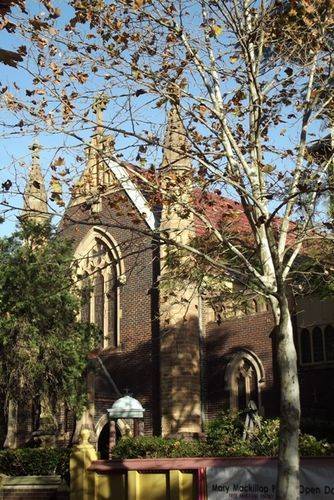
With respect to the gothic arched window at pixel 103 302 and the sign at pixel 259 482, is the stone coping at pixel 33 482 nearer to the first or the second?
the sign at pixel 259 482

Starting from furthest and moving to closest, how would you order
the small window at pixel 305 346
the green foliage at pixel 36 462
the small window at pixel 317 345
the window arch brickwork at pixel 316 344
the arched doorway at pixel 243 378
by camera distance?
the arched doorway at pixel 243 378
the small window at pixel 305 346
the small window at pixel 317 345
the window arch brickwork at pixel 316 344
the green foliage at pixel 36 462

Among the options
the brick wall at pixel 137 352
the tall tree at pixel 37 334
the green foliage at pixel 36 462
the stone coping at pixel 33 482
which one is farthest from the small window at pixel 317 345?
the stone coping at pixel 33 482

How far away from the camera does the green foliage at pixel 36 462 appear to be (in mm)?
16875

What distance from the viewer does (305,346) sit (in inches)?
779

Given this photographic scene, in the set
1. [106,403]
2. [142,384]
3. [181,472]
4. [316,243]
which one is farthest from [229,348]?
[181,472]

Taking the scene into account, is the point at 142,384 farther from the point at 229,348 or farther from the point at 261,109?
the point at 261,109

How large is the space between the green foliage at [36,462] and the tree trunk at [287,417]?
9.46 m

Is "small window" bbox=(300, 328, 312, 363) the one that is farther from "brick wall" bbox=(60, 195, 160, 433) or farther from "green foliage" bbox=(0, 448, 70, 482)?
"green foliage" bbox=(0, 448, 70, 482)

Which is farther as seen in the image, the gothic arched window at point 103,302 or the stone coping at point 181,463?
the gothic arched window at point 103,302

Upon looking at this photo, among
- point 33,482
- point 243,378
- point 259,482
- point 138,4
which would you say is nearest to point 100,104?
point 138,4

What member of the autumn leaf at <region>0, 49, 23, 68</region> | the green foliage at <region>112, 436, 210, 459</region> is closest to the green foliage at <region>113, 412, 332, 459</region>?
the green foliage at <region>112, 436, 210, 459</region>

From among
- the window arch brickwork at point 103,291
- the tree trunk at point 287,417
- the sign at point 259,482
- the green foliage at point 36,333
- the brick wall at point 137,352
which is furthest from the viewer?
the window arch brickwork at point 103,291

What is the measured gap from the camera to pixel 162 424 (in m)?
20.1

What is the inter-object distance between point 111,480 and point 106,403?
11.3 m
